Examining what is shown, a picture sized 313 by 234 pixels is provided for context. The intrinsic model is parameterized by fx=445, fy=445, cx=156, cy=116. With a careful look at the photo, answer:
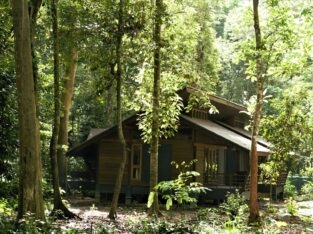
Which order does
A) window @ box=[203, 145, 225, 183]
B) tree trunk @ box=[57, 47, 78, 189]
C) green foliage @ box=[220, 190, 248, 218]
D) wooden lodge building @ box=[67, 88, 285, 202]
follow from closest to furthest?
green foliage @ box=[220, 190, 248, 218] → wooden lodge building @ box=[67, 88, 285, 202] → window @ box=[203, 145, 225, 183] → tree trunk @ box=[57, 47, 78, 189]

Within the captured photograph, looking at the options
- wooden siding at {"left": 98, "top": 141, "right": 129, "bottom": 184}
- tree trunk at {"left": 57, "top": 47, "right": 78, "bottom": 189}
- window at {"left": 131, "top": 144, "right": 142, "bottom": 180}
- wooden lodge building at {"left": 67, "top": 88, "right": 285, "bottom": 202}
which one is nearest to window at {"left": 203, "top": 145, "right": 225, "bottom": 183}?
wooden lodge building at {"left": 67, "top": 88, "right": 285, "bottom": 202}

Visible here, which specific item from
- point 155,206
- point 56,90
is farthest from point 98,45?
point 155,206

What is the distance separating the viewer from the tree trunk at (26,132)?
28.7 feet

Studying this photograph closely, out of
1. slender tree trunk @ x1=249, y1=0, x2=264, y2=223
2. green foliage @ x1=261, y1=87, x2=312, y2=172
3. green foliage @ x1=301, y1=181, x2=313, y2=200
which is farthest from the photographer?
green foliage @ x1=261, y1=87, x2=312, y2=172

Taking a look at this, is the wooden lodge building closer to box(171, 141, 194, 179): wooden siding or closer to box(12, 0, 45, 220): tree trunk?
box(171, 141, 194, 179): wooden siding

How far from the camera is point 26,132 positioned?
8781 millimetres

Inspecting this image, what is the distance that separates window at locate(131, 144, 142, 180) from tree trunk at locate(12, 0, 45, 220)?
1272 centimetres

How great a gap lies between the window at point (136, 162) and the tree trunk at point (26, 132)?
12.7m

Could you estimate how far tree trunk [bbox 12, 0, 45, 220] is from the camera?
8.76 m

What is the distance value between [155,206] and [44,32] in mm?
6747

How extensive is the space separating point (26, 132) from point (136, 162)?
43.7 ft

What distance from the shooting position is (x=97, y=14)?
13.3 meters

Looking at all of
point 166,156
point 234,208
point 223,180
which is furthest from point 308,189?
point 166,156

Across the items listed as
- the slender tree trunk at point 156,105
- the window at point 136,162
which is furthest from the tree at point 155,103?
the window at point 136,162
